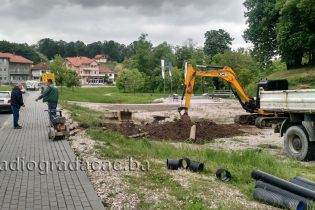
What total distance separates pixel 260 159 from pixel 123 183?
389 centimetres

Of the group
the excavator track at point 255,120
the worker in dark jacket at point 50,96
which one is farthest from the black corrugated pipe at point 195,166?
the excavator track at point 255,120

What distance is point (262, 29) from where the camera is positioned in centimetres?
5247

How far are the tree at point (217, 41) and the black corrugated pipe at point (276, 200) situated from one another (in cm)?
10466

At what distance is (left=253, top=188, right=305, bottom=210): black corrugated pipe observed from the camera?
620cm

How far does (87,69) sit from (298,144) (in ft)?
489

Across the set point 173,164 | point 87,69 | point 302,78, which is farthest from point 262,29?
point 87,69

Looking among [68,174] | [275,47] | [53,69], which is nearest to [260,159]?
[68,174]

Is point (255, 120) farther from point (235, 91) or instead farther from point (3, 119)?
point (3, 119)

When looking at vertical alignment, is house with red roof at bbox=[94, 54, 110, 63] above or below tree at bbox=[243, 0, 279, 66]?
above

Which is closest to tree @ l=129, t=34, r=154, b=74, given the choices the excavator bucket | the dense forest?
the dense forest

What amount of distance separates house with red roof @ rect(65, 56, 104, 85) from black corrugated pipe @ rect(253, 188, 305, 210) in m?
151

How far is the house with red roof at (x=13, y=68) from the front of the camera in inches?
5641

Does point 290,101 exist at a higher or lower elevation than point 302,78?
lower

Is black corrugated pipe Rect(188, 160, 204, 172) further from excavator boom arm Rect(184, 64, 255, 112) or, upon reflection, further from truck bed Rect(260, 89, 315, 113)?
excavator boom arm Rect(184, 64, 255, 112)
